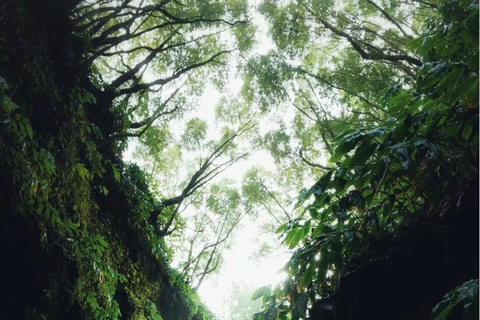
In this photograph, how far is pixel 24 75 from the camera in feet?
9.27

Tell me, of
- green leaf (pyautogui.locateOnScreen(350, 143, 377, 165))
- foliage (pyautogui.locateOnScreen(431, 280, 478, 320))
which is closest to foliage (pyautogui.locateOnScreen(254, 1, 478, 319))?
green leaf (pyautogui.locateOnScreen(350, 143, 377, 165))

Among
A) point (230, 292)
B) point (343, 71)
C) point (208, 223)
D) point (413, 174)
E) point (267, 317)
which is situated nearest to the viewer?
point (413, 174)

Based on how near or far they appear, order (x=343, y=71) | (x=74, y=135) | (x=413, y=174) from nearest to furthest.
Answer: (x=413, y=174), (x=74, y=135), (x=343, y=71)

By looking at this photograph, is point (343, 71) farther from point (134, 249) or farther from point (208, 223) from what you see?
point (208, 223)

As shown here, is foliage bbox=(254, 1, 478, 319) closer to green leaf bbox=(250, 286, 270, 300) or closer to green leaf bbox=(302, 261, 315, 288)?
green leaf bbox=(302, 261, 315, 288)

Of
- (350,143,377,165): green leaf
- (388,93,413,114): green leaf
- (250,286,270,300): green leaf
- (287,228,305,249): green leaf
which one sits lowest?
(250,286,270,300): green leaf

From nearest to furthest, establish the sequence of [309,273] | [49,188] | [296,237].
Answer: [309,273]
[296,237]
[49,188]

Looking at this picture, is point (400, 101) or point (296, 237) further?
point (296, 237)

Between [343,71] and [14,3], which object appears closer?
[14,3]

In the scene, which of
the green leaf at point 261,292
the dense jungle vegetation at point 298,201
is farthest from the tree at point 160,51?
the green leaf at point 261,292

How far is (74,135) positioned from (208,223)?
33.2ft

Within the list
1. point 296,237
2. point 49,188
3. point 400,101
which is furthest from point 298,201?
point 49,188

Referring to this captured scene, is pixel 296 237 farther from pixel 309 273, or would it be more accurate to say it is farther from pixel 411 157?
pixel 411 157

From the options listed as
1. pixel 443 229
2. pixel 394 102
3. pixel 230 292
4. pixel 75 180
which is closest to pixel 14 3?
pixel 75 180
